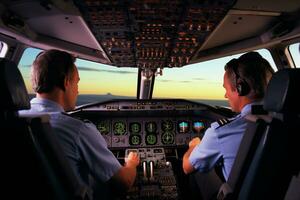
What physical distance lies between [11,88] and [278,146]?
107cm

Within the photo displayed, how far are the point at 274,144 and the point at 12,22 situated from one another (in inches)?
75.8

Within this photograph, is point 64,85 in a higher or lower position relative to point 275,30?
lower

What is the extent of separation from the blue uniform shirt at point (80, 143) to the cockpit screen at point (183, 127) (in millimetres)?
1911

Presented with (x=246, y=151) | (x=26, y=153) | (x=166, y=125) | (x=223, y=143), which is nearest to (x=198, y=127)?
(x=166, y=125)

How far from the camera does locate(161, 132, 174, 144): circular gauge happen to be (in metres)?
3.30

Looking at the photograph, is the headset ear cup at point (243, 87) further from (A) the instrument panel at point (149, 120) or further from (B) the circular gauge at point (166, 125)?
(B) the circular gauge at point (166, 125)

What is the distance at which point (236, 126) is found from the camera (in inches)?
58.2

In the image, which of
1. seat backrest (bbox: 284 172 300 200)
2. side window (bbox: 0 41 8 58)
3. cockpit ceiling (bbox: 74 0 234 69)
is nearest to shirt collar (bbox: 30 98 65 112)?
cockpit ceiling (bbox: 74 0 234 69)

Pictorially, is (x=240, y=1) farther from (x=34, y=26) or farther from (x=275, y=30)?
(x=34, y=26)

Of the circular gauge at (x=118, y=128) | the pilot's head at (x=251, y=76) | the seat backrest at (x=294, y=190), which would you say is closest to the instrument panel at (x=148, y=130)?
the circular gauge at (x=118, y=128)

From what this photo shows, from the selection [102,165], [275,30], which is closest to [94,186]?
[102,165]

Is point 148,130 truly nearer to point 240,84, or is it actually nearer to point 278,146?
point 240,84

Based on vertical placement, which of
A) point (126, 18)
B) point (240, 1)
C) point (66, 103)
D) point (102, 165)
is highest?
point (240, 1)

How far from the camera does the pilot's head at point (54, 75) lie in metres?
1.39
